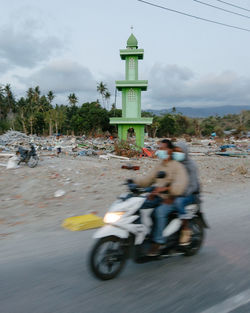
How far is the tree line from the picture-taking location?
181 feet

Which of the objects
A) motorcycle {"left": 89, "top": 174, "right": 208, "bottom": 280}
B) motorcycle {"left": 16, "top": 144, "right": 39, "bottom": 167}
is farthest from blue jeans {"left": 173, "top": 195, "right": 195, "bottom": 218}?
motorcycle {"left": 16, "top": 144, "right": 39, "bottom": 167}

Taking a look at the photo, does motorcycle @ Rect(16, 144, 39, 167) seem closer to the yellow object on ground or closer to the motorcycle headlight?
the yellow object on ground

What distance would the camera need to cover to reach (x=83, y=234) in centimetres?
498

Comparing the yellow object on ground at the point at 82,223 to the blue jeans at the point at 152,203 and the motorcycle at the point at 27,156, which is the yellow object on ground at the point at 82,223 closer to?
the blue jeans at the point at 152,203

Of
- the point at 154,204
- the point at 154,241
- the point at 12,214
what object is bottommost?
the point at 12,214

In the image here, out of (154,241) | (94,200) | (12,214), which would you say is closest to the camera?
(154,241)

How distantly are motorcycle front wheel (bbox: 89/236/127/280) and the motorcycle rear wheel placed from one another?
1086mm

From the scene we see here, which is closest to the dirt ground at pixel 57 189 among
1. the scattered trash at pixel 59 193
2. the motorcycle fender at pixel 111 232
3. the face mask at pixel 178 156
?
the scattered trash at pixel 59 193

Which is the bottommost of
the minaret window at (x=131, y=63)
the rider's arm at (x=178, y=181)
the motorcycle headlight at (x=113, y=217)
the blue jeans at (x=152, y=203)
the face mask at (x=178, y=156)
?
the motorcycle headlight at (x=113, y=217)

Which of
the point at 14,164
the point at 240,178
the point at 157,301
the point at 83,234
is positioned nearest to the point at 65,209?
the point at 83,234

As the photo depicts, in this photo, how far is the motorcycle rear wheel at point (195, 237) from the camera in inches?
156

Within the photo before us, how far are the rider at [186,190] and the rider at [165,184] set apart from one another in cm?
8

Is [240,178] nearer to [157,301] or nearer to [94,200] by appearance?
[94,200]

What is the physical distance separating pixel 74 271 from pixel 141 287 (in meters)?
0.89
